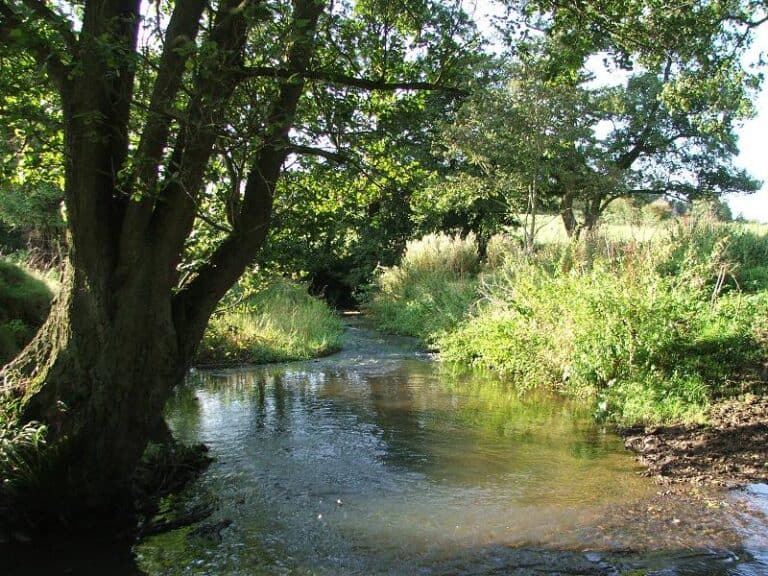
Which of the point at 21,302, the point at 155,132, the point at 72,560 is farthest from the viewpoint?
the point at 21,302

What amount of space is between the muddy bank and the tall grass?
7.62m

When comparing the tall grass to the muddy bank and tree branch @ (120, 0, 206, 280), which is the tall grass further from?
tree branch @ (120, 0, 206, 280)

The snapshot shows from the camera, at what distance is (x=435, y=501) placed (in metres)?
5.07

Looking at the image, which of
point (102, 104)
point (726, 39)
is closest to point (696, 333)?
point (726, 39)

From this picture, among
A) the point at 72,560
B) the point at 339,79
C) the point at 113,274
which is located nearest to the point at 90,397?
the point at 113,274

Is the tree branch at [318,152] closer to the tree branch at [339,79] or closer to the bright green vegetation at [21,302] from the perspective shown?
the tree branch at [339,79]

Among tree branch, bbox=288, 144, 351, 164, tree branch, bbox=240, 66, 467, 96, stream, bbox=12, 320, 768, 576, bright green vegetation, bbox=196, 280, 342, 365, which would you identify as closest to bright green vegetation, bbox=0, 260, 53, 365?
stream, bbox=12, 320, 768, 576

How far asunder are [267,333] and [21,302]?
4.96 metres

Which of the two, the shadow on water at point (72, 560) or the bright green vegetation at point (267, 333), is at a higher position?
the bright green vegetation at point (267, 333)

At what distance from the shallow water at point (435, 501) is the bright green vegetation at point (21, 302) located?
94.0 inches

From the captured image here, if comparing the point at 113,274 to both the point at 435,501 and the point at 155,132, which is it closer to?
the point at 155,132

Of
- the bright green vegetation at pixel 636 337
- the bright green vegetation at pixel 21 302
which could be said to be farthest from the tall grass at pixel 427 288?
the bright green vegetation at pixel 21 302

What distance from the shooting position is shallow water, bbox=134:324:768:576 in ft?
13.4

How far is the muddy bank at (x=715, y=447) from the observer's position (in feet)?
17.9
